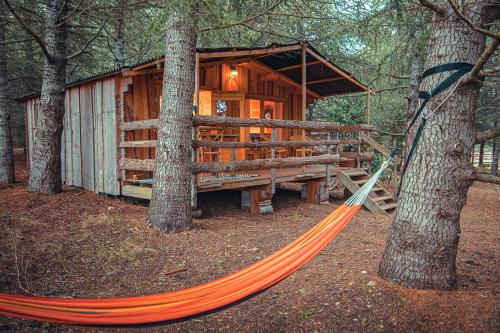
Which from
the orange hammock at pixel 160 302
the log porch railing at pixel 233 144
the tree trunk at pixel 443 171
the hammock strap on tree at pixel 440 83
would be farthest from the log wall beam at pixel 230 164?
the tree trunk at pixel 443 171

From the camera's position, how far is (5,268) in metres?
3.73

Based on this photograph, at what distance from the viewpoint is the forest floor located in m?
2.82

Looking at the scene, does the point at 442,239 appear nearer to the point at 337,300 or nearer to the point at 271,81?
the point at 337,300

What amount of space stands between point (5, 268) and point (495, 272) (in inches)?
218

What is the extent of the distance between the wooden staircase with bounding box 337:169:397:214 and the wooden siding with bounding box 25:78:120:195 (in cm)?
558

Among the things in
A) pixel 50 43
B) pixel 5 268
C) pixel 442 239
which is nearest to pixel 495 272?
pixel 442 239

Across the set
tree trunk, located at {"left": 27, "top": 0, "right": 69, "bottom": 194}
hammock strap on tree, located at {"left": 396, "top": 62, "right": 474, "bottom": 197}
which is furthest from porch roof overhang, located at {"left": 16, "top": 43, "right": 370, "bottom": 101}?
hammock strap on tree, located at {"left": 396, "top": 62, "right": 474, "bottom": 197}

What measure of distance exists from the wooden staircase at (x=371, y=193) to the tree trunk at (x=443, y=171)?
4.96 m

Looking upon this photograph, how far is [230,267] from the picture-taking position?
4230 millimetres

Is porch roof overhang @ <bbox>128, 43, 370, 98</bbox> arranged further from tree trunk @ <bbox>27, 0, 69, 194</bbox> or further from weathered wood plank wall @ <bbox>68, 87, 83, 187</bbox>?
weathered wood plank wall @ <bbox>68, 87, 83, 187</bbox>

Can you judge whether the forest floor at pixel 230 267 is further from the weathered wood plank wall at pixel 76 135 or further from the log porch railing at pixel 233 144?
the weathered wood plank wall at pixel 76 135

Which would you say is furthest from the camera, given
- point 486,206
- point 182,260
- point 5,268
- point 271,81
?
point 271,81

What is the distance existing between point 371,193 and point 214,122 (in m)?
4.67

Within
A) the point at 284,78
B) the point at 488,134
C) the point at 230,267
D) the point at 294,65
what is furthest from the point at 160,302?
the point at 284,78
